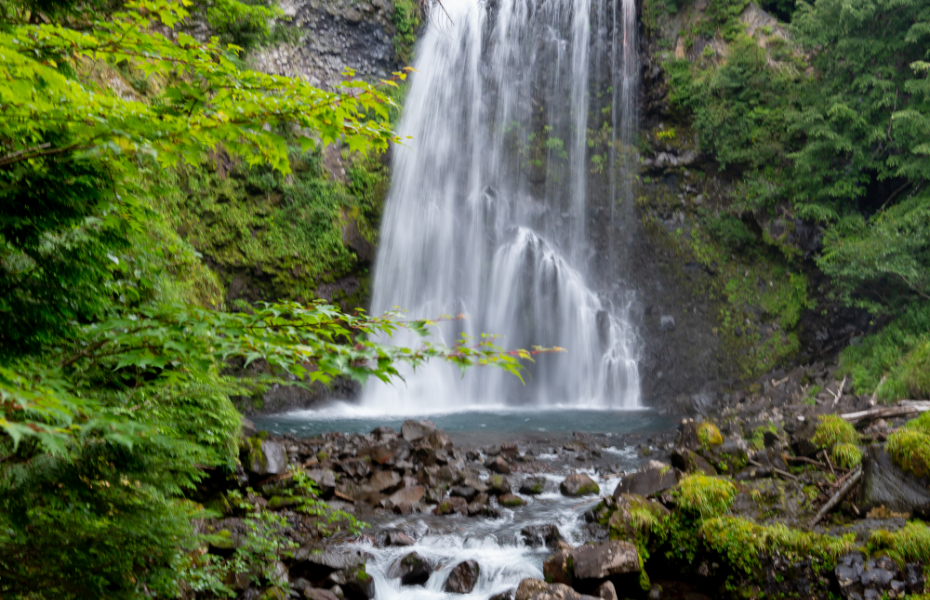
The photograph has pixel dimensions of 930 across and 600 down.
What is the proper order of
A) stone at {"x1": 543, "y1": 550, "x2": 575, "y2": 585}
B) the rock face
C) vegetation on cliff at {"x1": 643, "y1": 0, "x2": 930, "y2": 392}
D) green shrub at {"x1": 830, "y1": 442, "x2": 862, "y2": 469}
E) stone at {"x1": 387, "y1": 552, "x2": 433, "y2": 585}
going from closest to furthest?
1. the rock face
2. stone at {"x1": 543, "y1": 550, "x2": 575, "y2": 585}
3. stone at {"x1": 387, "y1": 552, "x2": 433, "y2": 585}
4. green shrub at {"x1": 830, "y1": 442, "x2": 862, "y2": 469}
5. vegetation on cliff at {"x1": 643, "y1": 0, "x2": 930, "y2": 392}

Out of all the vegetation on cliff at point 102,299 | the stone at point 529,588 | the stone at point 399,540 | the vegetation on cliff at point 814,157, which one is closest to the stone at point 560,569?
the stone at point 529,588

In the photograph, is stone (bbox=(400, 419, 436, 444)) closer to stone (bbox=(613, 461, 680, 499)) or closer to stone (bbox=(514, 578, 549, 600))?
stone (bbox=(613, 461, 680, 499))

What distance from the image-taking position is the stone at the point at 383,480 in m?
6.96

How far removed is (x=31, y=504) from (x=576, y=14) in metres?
23.2

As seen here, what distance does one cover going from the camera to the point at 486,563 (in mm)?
5121

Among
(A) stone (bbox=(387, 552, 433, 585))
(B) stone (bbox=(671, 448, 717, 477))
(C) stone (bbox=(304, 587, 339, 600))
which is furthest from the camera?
(B) stone (bbox=(671, 448, 717, 477))

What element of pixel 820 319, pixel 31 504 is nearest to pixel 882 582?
pixel 31 504

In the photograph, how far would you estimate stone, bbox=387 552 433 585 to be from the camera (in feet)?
16.0

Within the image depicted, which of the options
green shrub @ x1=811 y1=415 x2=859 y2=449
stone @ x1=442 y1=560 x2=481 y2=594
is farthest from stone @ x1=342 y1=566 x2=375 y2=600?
green shrub @ x1=811 y1=415 x2=859 y2=449

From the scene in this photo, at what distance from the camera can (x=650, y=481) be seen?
6223 mm

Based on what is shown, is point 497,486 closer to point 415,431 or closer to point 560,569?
point 415,431

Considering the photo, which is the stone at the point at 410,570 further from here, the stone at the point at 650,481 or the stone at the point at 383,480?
the stone at the point at 650,481

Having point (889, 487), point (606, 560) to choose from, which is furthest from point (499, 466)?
point (889, 487)

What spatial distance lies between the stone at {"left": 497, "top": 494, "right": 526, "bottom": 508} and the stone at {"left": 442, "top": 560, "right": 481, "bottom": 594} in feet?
6.30
